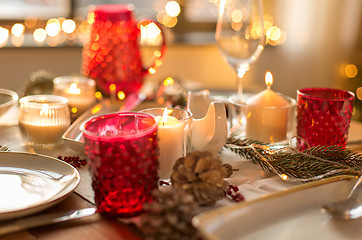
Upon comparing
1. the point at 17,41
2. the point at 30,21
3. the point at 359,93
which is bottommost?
the point at 359,93

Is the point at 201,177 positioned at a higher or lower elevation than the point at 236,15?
lower

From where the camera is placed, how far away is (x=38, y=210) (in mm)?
483

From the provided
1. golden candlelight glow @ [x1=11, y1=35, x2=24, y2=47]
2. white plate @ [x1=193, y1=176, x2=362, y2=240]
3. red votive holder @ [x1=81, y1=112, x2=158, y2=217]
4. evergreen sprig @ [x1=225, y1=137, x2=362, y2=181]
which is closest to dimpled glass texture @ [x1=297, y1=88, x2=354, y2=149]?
evergreen sprig @ [x1=225, y1=137, x2=362, y2=181]

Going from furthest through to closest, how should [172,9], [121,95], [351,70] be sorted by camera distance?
[172,9], [351,70], [121,95]

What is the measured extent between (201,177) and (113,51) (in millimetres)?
577

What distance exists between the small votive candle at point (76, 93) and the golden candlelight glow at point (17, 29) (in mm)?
1469

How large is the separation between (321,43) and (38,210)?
2519 mm

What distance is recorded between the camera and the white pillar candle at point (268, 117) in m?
0.79

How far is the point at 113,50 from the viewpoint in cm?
101

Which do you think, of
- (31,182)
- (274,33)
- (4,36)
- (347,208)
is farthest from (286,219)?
(274,33)

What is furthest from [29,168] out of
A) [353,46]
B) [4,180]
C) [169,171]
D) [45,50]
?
[353,46]

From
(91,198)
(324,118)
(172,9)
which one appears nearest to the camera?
(91,198)

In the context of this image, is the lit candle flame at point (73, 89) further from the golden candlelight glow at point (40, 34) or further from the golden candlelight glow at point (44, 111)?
the golden candlelight glow at point (40, 34)

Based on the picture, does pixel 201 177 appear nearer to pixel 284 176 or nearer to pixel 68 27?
pixel 284 176
